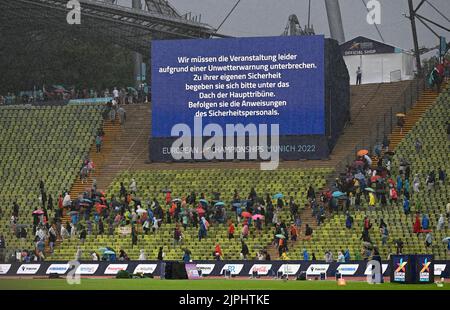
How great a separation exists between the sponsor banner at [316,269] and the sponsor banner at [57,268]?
1002 centimetres

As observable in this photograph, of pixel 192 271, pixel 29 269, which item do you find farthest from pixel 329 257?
pixel 29 269

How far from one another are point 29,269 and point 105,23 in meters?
23.1

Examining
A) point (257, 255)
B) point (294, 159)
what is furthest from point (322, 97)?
point (257, 255)

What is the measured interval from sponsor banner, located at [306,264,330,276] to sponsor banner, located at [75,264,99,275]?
901 cm

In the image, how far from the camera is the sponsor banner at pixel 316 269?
53.3m

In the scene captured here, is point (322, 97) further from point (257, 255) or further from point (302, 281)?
point (302, 281)

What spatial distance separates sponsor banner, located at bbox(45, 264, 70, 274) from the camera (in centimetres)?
5706

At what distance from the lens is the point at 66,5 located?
251 ft

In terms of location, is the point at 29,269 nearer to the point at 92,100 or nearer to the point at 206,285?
the point at 206,285

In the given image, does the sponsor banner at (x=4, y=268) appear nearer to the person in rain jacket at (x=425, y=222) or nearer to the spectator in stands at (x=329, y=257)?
the spectator in stands at (x=329, y=257)

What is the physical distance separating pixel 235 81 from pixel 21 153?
12.0 meters

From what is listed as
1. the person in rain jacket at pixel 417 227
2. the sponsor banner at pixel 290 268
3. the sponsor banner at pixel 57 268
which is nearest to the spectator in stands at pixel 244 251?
the sponsor banner at pixel 290 268

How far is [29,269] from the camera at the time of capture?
5759cm
